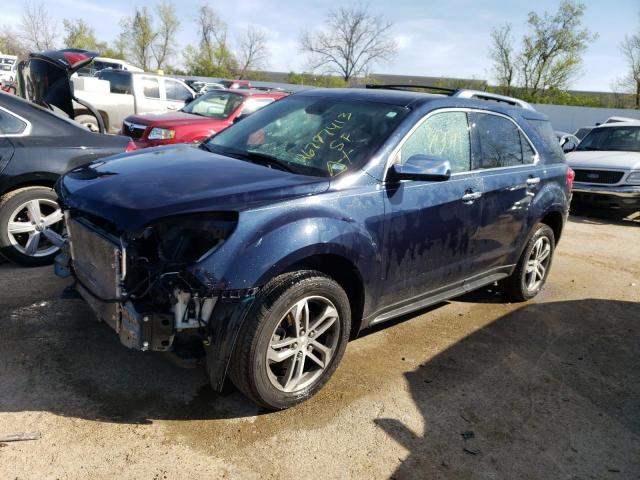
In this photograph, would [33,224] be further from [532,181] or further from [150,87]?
[150,87]

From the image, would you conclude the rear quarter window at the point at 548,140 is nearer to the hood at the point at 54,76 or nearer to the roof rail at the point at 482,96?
the roof rail at the point at 482,96

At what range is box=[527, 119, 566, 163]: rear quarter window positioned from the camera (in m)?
4.90

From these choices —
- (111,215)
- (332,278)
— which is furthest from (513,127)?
(111,215)

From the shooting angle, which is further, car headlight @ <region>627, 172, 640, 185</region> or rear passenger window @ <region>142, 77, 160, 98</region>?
rear passenger window @ <region>142, 77, 160, 98</region>

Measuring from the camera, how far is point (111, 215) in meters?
2.70

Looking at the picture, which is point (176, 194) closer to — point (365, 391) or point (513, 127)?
point (365, 391)

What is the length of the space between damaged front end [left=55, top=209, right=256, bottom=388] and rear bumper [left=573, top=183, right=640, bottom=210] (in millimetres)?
8908

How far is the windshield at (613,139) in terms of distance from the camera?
34.7 feet

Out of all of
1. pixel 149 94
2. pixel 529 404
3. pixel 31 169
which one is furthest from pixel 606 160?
pixel 149 94

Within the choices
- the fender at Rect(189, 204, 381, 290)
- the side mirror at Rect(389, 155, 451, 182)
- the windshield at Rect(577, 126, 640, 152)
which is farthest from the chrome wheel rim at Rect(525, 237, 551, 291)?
the windshield at Rect(577, 126, 640, 152)

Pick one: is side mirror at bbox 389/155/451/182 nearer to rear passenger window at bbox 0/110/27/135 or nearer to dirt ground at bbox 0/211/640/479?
dirt ground at bbox 0/211/640/479

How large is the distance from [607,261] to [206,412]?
6109mm

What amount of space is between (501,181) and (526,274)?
1.29 meters

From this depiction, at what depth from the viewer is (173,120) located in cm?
865
